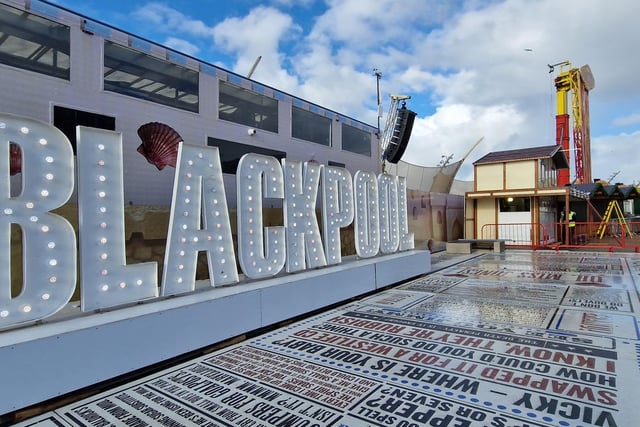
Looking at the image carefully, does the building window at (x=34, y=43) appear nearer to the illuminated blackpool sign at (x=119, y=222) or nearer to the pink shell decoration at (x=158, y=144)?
the pink shell decoration at (x=158, y=144)

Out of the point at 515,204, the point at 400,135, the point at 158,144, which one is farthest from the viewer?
the point at 515,204

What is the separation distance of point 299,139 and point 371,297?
5.30 m

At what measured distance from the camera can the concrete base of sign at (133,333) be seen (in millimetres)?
2855

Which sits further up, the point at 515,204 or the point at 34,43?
the point at 34,43

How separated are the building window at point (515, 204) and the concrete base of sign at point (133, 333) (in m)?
14.4

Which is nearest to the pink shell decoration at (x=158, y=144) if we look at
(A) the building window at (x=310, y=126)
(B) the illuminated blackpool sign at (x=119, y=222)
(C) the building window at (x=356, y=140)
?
(B) the illuminated blackpool sign at (x=119, y=222)

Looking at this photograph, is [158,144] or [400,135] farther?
[400,135]

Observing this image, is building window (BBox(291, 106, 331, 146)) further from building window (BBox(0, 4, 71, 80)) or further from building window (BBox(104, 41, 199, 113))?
building window (BBox(0, 4, 71, 80))

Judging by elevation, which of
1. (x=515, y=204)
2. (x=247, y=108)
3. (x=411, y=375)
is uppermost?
(x=247, y=108)

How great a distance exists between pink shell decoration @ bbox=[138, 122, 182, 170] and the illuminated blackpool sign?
111 inches

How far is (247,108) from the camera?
29.6 ft

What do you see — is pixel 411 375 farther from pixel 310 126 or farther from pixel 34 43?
pixel 310 126

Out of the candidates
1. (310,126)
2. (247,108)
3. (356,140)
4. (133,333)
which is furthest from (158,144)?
(356,140)

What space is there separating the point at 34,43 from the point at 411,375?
22.3 ft
